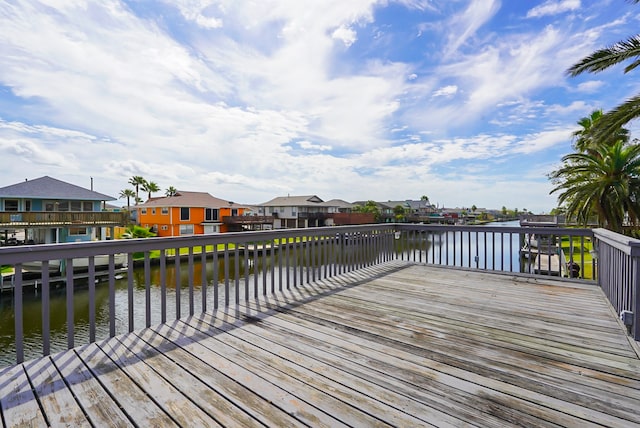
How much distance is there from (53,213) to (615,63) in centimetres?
2229

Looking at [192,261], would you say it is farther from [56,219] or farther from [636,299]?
[56,219]

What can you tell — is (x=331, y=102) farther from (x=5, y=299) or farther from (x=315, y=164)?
(x=5, y=299)

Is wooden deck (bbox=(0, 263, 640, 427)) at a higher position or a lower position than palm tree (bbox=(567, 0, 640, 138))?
lower

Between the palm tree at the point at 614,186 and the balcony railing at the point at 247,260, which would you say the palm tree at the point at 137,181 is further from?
the palm tree at the point at 614,186

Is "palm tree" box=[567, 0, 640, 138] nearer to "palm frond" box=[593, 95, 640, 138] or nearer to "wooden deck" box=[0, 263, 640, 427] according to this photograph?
"palm frond" box=[593, 95, 640, 138]

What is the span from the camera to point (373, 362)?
194cm

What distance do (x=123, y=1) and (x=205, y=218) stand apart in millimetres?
24390

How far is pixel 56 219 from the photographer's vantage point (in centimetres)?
1620

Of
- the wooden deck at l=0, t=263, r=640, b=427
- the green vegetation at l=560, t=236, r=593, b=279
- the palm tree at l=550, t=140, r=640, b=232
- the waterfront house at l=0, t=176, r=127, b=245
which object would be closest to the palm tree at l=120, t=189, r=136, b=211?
the waterfront house at l=0, t=176, r=127, b=245

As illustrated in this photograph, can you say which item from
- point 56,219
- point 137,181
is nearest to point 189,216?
point 56,219

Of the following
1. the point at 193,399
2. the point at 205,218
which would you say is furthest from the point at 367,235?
the point at 205,218

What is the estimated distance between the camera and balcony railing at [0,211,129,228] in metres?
15.0

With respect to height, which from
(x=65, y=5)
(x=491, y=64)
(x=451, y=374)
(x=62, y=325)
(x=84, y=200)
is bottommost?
(x=62, y=325)

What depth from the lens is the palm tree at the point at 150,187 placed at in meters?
43.0
